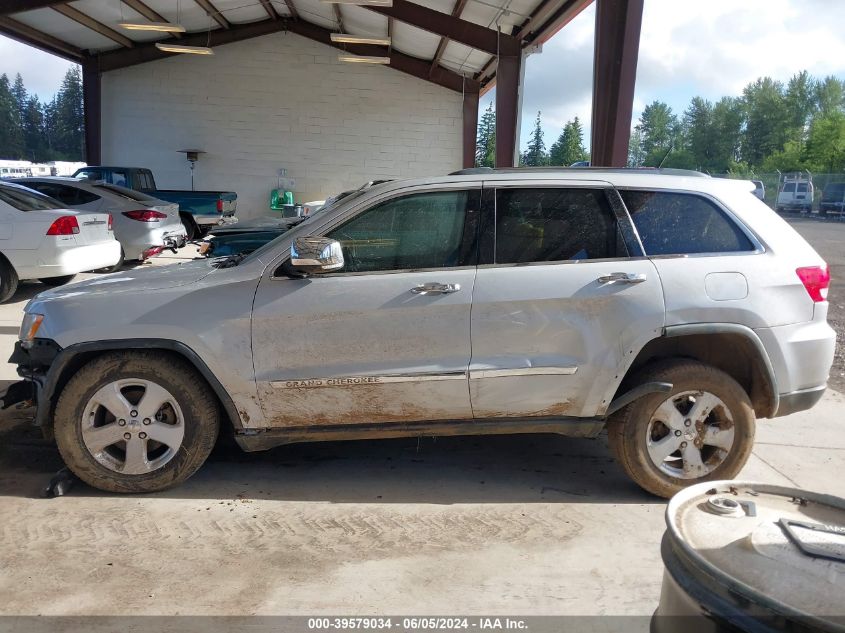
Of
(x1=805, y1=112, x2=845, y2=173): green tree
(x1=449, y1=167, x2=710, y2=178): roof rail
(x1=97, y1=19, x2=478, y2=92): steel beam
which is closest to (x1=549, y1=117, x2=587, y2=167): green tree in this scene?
(x1=805, y1=112, x2=845, y2=173): green tree

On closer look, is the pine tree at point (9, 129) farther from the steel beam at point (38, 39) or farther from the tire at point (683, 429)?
the tire at point (683, 429)

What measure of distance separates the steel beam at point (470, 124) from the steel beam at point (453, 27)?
720cm

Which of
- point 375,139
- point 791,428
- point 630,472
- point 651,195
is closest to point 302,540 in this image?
point 630,472

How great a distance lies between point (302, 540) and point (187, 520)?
26.8 inches

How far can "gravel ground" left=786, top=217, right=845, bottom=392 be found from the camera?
7230 mm

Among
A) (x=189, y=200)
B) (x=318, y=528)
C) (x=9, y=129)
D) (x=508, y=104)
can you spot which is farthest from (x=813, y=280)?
(x=9, y=129)

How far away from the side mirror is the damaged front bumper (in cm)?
145

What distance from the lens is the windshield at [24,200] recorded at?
975cm

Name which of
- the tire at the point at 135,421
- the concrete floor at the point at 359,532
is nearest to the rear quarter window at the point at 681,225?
the concrete floor at the point at 359,532

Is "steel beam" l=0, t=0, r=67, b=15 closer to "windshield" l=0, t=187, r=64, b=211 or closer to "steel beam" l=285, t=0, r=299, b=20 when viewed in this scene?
"steel beam" l=285, t=0, r=299, b=20

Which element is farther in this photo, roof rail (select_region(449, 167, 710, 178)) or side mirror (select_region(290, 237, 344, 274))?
roof rail (select_region(449, 167, 710, 178))

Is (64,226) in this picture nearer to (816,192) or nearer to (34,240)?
(34,240)

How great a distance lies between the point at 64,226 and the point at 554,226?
809 cm

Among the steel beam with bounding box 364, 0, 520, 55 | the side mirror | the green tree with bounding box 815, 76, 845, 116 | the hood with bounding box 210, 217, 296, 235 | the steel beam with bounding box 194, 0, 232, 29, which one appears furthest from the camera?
the green tree with bounding box 815, 76, 845, 116
